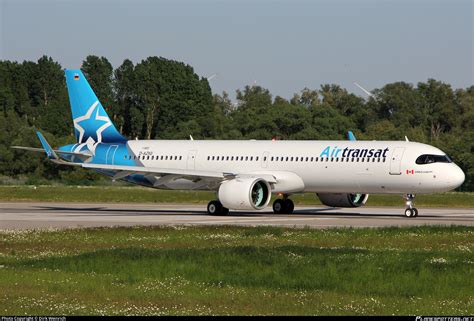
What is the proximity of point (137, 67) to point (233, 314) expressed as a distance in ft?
411

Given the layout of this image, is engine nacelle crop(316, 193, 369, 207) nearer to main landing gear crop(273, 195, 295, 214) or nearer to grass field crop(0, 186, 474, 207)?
main landing gear crop(273, 195, 295, 214)

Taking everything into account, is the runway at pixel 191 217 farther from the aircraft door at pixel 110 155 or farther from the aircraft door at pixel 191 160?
the aircraft door at pixel 110 155

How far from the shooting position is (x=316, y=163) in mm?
46312

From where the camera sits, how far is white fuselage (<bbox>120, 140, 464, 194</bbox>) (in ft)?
145

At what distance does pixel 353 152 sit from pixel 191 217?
8086 mm

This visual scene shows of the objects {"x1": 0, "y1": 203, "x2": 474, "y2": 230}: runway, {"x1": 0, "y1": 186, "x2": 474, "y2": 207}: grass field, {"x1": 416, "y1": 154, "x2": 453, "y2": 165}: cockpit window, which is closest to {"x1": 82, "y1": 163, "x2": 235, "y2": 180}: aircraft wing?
{"x1": 0, "y1": 203, "x2": 474, "y2": 230}: runway

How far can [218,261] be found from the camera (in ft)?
77.2

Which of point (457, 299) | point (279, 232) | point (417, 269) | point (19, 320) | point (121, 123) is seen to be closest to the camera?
point (19, 320)

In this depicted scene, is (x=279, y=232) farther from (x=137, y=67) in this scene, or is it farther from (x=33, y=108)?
(x=33, y=108)

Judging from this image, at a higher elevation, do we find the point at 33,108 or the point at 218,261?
the point at 33,108

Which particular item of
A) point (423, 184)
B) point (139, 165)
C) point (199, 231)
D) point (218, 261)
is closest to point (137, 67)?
point (139, 165)

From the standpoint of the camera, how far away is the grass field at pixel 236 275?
17.5 meters

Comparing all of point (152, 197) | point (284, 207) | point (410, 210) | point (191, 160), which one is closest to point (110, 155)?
point (191, 160)

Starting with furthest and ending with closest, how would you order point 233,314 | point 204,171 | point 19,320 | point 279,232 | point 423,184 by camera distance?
point 204,171, point 423,184, point 279,232, point 233,314, point 19,320
